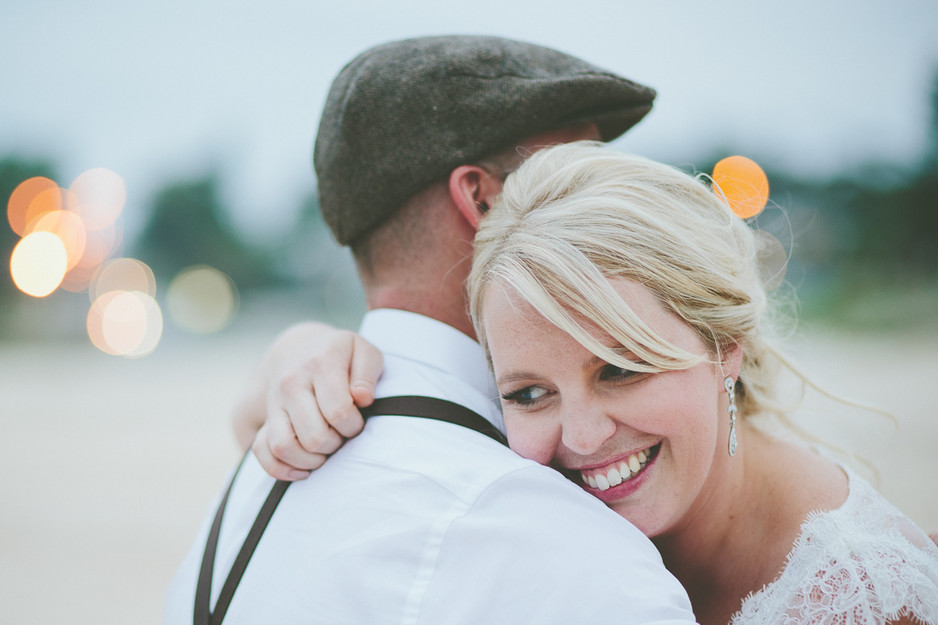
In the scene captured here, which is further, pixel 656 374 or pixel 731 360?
pixel 731 360

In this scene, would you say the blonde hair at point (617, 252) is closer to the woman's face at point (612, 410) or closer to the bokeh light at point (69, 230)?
the woman's face at point (612, 410)

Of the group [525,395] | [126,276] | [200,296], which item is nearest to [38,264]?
[126,276]

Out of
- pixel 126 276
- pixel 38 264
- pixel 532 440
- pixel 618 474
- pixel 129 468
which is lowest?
pixel 126 276

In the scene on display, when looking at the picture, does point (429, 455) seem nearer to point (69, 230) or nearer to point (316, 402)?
point (316, 402)

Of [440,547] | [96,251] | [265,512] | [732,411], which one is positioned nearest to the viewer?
[440,547]

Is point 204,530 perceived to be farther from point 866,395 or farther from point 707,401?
point 866,395

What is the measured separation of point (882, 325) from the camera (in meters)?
31.1

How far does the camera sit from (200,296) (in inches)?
2776

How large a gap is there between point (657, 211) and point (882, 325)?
3389cm

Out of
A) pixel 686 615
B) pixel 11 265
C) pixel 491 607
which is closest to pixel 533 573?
pixel 491 607

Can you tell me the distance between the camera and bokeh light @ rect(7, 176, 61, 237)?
57469 millimetres

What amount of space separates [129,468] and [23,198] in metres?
58.6

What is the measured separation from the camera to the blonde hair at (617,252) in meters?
1.83

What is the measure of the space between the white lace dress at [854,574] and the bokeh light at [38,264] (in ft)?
197
